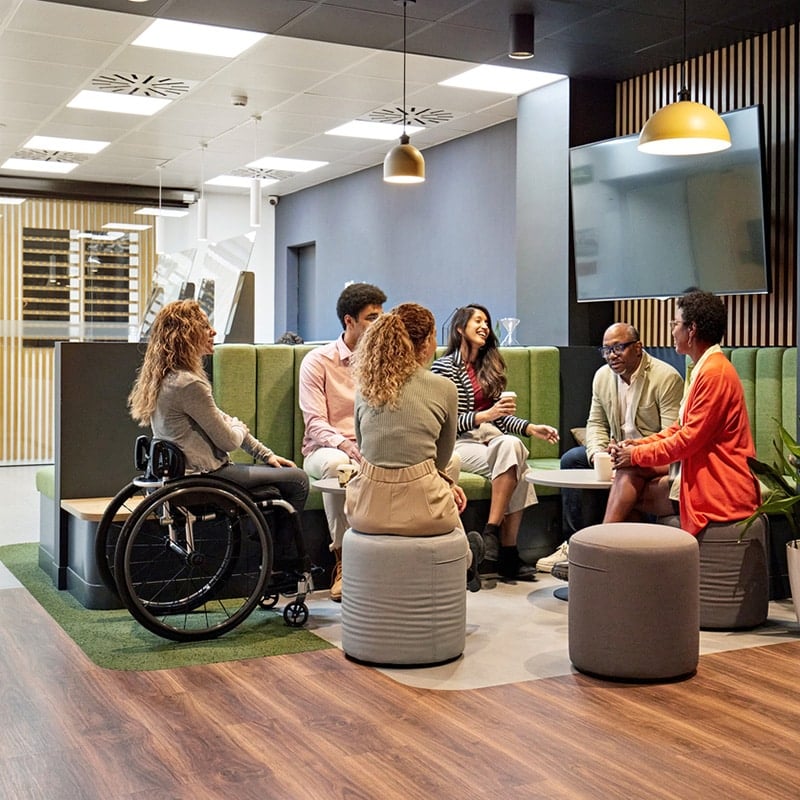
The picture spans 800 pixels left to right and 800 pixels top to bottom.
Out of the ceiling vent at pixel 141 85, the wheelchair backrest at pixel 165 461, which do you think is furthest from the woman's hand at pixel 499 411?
the ceiling vent at pixel 141 85

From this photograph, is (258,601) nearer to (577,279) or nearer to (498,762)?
(498,762)

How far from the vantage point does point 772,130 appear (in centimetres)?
593

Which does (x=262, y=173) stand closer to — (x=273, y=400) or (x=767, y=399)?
(x=273, y=400)

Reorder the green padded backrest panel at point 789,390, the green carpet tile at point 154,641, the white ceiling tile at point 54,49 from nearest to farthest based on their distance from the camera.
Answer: the green carpet tile at point 154,641
the green padded backrest panel at point 789,390
the white ceiling tile at point 54,49

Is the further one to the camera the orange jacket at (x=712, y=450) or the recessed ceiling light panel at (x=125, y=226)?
the recessed ceiling light panel at (x=125, y=226)

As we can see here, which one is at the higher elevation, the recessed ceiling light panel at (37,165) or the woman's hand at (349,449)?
the recessed ceiling light panel at (37,165)

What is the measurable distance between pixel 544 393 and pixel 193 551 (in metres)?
2.69

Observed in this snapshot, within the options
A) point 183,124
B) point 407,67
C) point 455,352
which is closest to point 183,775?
point 455,352

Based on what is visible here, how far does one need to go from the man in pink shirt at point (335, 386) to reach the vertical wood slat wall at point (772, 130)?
2052 millimetres

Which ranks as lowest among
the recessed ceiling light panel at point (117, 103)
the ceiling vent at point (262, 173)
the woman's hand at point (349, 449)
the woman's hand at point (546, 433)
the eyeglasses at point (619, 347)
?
the woman's hand at point (349, 449)

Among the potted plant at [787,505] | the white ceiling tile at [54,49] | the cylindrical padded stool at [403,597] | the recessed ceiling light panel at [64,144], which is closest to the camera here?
the cylindrical padded stool at [403,597]

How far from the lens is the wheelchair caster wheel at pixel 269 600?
454cm

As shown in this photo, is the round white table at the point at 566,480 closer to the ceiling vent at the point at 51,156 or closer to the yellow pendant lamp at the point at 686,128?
the yellow pendant lamp at the point at 686,128

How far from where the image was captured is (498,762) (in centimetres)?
300
